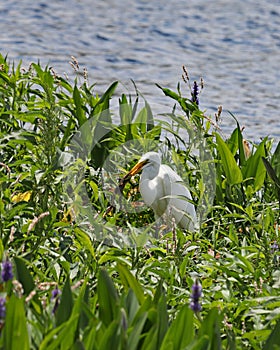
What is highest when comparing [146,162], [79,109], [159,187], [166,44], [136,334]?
[136,334]

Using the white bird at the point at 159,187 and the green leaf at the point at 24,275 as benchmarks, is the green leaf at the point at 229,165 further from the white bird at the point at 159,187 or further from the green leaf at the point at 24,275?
the green leaf at the point at 24,275

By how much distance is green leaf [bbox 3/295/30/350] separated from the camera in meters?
1.75

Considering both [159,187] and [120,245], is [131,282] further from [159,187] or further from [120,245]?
[159,187]

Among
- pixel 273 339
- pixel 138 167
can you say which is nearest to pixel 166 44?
pixel 138 167

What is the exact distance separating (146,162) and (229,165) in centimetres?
37

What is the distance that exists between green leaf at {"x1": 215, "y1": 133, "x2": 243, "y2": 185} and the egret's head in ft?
0.95

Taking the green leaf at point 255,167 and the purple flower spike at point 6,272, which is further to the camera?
the green leaf at point 255,167

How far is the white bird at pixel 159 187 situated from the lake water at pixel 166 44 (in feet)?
10.4

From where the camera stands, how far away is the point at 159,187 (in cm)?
381

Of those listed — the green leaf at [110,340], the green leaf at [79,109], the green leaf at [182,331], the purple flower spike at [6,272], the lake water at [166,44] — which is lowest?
the lake water at [166,44]

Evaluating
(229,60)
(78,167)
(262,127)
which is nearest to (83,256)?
(78,167)

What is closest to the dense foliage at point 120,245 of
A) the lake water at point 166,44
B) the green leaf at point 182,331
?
the green leaf at point 182,331

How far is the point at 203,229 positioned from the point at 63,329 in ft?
5.94

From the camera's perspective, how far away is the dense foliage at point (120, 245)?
192cm
